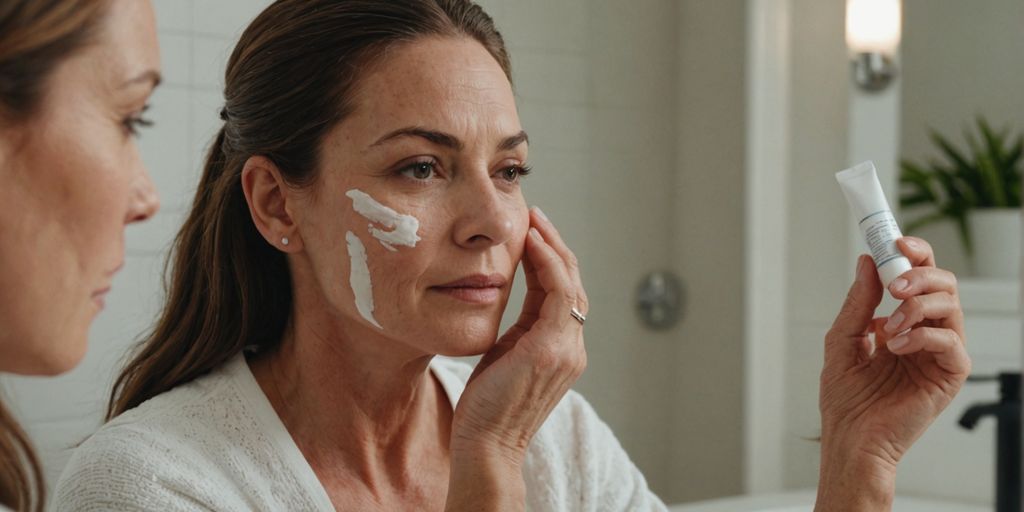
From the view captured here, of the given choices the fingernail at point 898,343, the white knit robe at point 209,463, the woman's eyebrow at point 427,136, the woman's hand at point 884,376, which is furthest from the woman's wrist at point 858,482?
the woman's eyebrow at point 427,136

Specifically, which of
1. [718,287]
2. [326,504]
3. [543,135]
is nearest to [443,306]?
[326,504]

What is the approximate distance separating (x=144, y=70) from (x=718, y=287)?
138 centimetres

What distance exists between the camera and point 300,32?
0.94 m

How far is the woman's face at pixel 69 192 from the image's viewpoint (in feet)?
1.77

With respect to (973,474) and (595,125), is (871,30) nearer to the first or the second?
(595,125)

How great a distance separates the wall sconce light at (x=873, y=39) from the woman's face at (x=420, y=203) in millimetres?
929

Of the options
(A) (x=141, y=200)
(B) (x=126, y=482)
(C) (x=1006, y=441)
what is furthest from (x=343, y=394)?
(C) (x=1006, y=441)

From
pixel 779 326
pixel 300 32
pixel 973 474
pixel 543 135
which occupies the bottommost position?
pixel 973 474

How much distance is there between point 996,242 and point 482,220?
99cm

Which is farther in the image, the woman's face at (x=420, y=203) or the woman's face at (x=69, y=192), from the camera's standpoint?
the woman's face at (x=420, y=203)

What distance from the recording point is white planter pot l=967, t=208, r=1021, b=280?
157cm

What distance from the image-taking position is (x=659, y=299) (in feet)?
6.28

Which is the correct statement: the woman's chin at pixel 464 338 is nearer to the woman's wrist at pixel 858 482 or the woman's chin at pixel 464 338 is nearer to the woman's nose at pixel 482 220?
the woman's nose at pixel 482 220

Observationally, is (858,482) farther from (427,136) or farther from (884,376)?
(427,136)
